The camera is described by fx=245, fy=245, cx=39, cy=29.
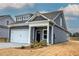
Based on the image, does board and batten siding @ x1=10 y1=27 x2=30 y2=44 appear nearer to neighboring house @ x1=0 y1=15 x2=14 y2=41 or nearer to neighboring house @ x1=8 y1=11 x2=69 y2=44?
neighboring house @ x1=8 y1=11 x2=69 y2=44

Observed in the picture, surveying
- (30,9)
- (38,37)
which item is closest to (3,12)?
(30,9)

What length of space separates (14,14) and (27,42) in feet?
3.28

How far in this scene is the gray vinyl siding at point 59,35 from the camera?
786 cm

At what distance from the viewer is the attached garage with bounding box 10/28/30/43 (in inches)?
316

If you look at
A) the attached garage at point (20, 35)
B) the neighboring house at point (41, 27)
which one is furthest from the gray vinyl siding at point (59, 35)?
the attached garage at point (20, 35)

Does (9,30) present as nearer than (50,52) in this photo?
No

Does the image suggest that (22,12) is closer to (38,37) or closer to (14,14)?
(14,14)

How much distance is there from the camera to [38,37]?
7.95m

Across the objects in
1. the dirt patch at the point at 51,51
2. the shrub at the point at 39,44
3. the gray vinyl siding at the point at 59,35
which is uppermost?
the gray vinyl siding at the point at 59,35

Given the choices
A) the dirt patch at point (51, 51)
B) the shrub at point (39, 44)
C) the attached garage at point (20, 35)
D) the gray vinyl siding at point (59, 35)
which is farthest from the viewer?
the attached garage at point (20, 35)

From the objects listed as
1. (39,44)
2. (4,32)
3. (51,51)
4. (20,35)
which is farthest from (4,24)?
(51,51)

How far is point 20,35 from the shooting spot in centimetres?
814

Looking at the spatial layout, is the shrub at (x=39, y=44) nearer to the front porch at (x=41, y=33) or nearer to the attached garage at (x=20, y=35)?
the front porch at (x=41, y=33)

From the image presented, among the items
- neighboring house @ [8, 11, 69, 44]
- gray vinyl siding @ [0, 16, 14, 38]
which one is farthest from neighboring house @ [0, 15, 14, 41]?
neighboring house @ [8, 11, 69, 44]
